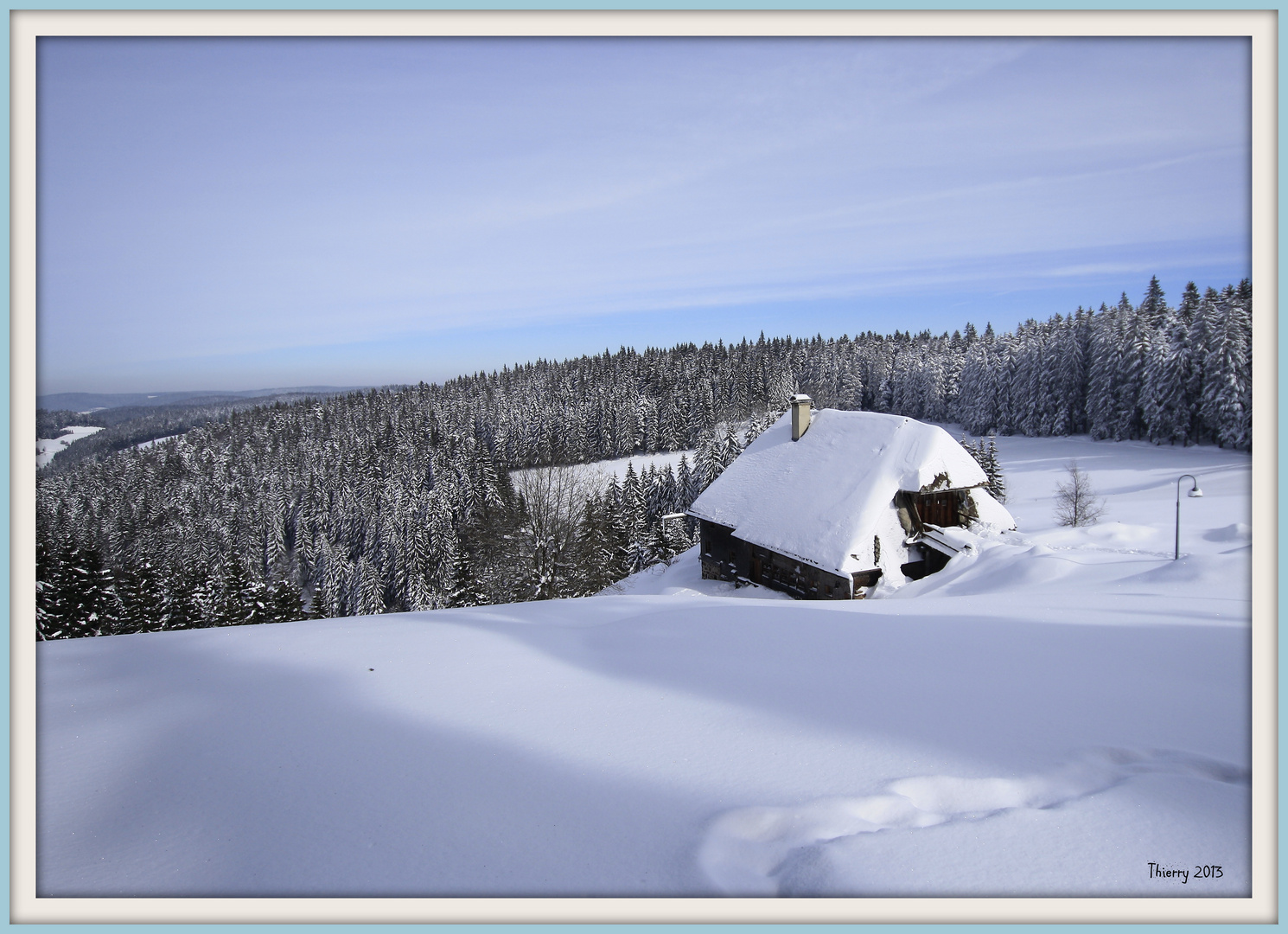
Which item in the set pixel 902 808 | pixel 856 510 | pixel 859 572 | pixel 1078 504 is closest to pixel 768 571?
Answer: pixel 859 572

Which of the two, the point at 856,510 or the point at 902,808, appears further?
the point at 856,510

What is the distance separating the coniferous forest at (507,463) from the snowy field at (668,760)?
107 inches

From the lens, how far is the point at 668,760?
10.3ft

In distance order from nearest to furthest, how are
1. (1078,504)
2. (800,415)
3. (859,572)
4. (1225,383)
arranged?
(859,572)
(800,415)
(1078,504)
(1225,383)

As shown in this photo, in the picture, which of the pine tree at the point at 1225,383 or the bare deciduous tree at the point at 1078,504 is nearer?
the bare deciduous tree at the point at 1078,504

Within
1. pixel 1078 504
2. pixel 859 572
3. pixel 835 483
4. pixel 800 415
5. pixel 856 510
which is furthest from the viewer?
pixel 1078 504

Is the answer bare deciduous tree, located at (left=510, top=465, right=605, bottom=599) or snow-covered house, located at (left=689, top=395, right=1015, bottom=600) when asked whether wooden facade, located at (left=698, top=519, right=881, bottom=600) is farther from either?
bare deciduous tree, located at (left=510, top=465, right=605, bottom=599)

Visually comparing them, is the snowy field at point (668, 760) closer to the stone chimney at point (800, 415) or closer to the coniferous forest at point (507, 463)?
the coniferous forest at point (507, 463)

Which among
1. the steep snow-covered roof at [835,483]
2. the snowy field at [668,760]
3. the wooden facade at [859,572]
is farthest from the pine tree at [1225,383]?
the snowy field at [668,760]

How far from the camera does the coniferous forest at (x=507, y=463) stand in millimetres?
25828

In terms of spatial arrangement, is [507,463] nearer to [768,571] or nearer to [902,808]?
[768,571]

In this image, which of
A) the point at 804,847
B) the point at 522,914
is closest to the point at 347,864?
the point at 522,914

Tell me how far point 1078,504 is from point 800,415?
823 inches

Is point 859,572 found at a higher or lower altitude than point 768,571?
higher
